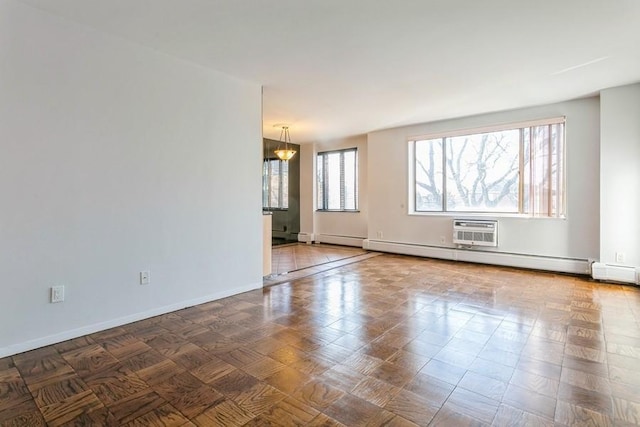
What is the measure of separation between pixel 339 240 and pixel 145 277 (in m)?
5.31

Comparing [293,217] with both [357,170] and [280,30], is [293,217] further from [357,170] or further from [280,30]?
[280,30]

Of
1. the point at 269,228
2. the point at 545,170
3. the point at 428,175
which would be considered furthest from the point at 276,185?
the point at 545,170

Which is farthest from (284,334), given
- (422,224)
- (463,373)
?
(422,224)

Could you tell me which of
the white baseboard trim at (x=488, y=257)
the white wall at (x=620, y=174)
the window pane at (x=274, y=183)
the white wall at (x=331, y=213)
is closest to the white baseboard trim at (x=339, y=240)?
the white wall at (x=331, y=213)

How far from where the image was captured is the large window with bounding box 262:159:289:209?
8.61 metres

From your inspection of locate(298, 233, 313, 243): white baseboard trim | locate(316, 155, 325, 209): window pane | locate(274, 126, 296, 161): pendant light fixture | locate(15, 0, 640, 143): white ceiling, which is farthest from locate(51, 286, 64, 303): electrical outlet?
locate(316, 155, 325, 209): window pane

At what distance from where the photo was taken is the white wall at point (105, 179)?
2.39 metres

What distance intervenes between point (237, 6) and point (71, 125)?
1.62 meters

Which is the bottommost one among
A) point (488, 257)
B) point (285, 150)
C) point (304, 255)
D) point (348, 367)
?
point (348, 367)

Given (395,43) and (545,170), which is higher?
(395,43)

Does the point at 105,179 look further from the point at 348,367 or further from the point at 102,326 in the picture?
Answer: the point at 348,367

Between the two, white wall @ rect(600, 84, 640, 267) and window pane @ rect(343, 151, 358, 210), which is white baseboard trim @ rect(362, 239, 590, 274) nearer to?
white wall @ rect(600, 84, 640, 267)

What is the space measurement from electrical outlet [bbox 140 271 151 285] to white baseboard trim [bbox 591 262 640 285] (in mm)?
5460

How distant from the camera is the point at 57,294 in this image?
256 cm
